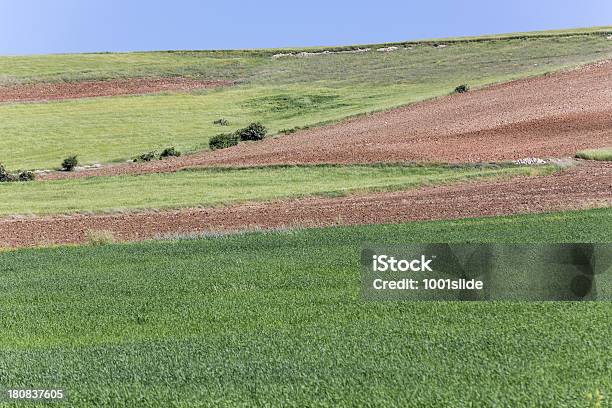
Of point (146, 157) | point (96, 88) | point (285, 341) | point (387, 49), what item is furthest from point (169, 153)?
point (387, 49)

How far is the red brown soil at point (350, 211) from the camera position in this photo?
27969 millimetres

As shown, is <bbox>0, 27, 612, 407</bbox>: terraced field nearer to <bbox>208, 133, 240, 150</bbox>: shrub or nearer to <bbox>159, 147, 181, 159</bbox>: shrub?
<bbox>208, 133, 240, 150</bbox>: shrub

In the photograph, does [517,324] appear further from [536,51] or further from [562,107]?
[536,51]

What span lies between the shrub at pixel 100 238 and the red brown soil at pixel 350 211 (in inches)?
24.5

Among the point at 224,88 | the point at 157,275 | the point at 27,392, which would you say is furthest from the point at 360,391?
the point at 224,88

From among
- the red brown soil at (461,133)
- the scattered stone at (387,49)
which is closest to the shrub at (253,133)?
the red brown soil at (461,133)

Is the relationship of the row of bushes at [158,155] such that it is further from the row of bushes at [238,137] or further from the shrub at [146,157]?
the row of bushes at [238,137]

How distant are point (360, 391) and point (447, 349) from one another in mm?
1734

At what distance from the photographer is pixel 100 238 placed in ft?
88.2

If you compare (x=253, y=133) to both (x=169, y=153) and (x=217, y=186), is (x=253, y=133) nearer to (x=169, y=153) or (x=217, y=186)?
(x=169, y=153)

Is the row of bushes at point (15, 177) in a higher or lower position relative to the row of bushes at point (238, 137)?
lower

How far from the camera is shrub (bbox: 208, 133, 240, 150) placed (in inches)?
2012

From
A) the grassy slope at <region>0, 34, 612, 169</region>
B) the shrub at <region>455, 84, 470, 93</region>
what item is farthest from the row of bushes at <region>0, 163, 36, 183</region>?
the shrub at <region>455, 84, 470, 93</region>

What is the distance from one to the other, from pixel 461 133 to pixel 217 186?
15062mm
